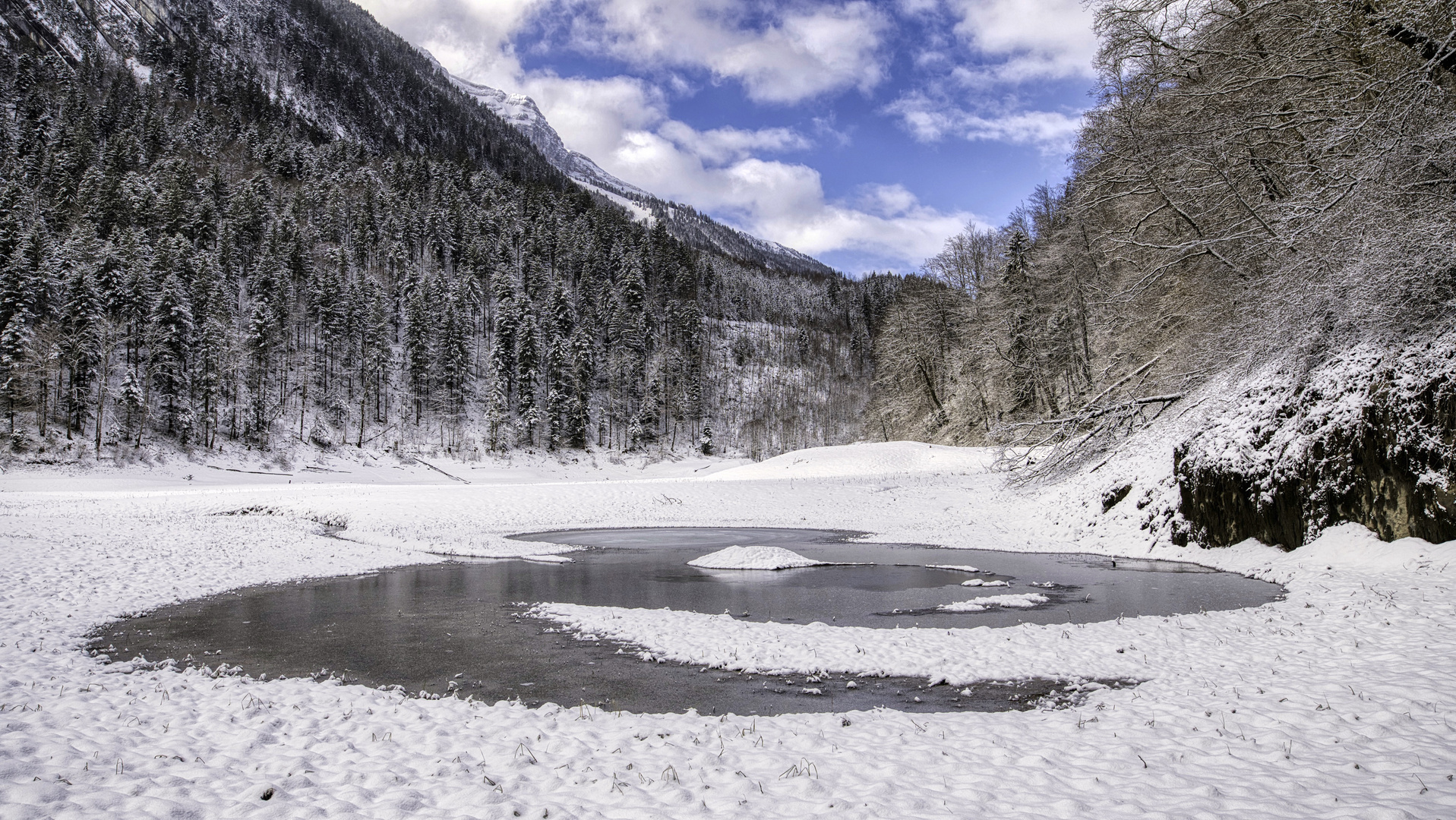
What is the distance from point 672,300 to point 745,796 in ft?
366

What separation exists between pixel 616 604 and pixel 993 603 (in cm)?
735

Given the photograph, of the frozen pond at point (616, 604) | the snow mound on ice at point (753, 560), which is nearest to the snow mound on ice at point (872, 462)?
the frozen pond at point (616, 604)

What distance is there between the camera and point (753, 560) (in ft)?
61.1

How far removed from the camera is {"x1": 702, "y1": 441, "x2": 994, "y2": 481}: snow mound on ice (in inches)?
1549

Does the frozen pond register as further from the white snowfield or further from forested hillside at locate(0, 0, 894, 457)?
forested hillside at locate(0, 0, 894, 457)

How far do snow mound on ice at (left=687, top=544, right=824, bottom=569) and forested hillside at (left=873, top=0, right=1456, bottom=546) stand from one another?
615cm

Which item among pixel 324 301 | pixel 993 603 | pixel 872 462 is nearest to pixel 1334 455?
pixel 993 603

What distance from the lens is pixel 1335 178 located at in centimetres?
1031

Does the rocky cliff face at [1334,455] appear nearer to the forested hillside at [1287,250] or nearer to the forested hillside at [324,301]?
the forested hillside at [1287,250]

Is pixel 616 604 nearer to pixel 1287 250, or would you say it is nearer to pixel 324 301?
pixel 1287 250

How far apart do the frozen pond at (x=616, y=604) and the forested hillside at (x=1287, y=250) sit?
2806 mm

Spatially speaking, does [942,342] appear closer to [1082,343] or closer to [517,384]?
[1082,343]

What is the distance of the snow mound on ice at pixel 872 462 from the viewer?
129ft

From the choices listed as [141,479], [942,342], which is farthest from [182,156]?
[942,342]
